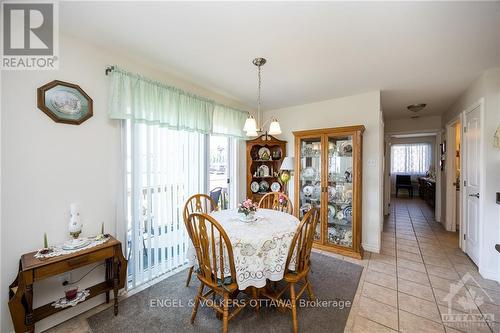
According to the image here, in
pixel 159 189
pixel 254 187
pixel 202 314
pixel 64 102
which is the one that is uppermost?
pixel 64 102

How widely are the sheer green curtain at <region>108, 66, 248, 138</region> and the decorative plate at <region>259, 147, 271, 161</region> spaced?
910mm

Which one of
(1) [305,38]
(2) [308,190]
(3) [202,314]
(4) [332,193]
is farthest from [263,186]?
(1) [305,38]

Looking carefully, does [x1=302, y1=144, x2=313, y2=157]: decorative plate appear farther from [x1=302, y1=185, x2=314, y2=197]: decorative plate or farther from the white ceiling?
the white ceiling

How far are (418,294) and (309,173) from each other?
1906mm

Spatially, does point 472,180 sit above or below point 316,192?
above

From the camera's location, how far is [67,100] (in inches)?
68.4

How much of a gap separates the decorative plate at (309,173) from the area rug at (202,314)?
1.57 m

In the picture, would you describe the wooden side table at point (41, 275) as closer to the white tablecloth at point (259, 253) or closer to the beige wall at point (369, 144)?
the white tablecloth at point (259, 253)

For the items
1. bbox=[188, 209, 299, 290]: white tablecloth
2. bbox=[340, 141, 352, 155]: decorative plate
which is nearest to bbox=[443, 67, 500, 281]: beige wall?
bbox=[340, 141, 352, 155]: decorative plate

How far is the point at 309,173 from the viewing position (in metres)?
3.37

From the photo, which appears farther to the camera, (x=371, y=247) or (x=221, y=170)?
(x=221, y=170)

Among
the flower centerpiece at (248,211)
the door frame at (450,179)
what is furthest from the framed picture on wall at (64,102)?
the door frame at (450,179)

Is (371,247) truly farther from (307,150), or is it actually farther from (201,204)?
(201,204)

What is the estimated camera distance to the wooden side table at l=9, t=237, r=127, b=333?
53.5 inches
